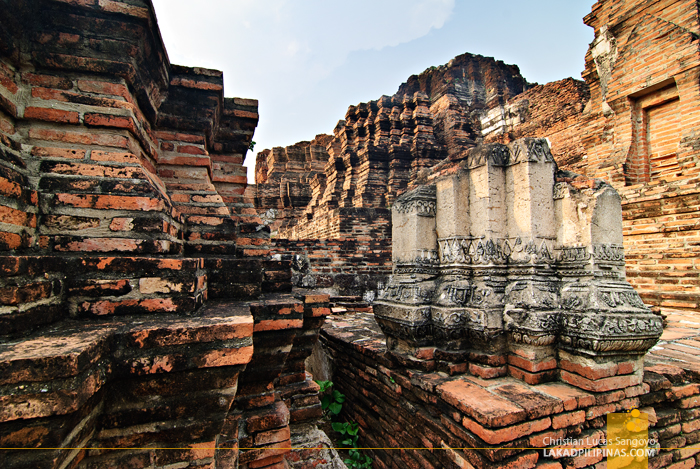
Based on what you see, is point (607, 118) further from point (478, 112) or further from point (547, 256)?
point (478, 112)

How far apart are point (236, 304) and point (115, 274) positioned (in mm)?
607

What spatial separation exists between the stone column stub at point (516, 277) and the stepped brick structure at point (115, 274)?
1.14 meters

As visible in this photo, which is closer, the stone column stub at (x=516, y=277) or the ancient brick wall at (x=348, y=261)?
the stone column stub at (x=516, y=277)

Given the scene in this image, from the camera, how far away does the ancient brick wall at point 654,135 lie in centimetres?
501

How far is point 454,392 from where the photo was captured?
6.82 feet

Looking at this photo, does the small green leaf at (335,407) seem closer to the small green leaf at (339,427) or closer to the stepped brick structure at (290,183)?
the small green leaf at (339,427)

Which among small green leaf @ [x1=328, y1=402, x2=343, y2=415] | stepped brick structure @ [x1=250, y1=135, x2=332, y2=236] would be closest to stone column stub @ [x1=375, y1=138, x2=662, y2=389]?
small green leaf @ [x1=328, y1=402, x2=343, y2=415]

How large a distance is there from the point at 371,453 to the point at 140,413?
2334 mm

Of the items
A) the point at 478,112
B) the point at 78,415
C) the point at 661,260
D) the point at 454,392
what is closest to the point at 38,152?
the point at 78,415

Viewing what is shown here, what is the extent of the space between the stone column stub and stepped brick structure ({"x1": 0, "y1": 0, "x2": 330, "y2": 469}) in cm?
114

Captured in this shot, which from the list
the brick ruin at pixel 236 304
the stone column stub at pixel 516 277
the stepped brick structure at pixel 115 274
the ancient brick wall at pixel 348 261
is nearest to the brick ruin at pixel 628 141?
the ancient brick wall at pixel 348 261

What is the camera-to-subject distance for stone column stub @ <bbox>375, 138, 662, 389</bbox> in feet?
6.88

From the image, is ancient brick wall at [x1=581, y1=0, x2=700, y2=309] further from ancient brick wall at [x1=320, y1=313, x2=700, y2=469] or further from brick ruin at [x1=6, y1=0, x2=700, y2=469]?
ancient brick wall at [x1=320, y1=313, x2=700, y2=469]

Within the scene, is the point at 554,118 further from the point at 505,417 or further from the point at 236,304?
the point at 236,304
